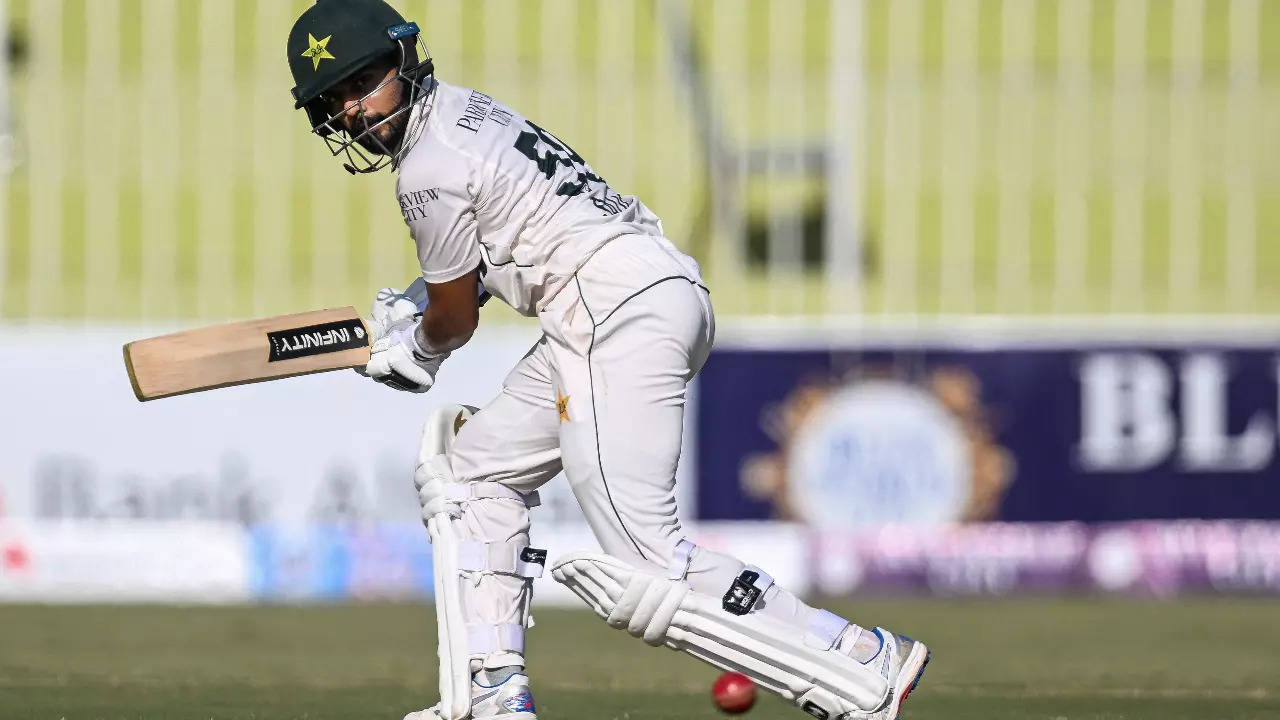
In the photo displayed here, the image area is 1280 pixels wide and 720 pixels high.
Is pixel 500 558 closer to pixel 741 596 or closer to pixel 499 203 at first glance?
pixel 741 596

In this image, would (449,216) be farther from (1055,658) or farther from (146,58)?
(146,58)

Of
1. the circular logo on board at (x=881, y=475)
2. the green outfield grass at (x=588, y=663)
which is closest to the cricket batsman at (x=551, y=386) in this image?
the green outfield grass at (x=588, y=663)

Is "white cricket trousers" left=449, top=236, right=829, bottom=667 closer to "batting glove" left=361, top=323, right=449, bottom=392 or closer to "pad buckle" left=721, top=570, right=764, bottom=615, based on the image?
"pad buckle" left=721, top=570, right=764, bottom=615

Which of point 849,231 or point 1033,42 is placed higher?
point 1033,42

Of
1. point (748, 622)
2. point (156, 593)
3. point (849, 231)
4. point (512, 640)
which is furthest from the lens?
point (849, 231)

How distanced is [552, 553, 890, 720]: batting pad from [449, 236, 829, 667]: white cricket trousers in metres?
0.04

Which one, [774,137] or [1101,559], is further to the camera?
[774,137]

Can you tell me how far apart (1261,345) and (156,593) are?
201 inches

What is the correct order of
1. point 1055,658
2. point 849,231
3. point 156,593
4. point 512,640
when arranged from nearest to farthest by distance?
1. point 512,640
2. point 1055,658
3. point 156,593
4. point 849,231

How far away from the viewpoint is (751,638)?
373 centimetres

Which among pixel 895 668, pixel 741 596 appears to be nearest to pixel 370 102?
pixel 741 596

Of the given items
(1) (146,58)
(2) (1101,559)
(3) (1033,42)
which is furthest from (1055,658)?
(1) (146,58)

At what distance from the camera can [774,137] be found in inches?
400

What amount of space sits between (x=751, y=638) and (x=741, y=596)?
0.08 m
